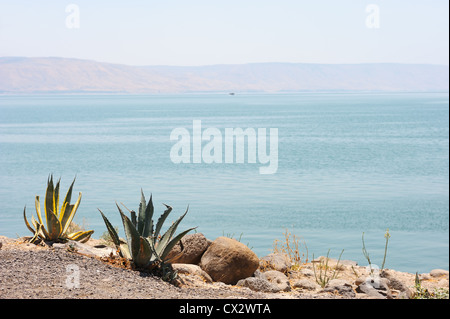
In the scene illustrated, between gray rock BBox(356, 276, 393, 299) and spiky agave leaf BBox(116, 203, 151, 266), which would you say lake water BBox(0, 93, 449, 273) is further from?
spiky agave leaf BBox(116, 203, 151, 266)

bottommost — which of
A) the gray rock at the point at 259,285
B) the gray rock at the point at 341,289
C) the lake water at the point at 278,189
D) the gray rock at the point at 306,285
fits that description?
the lake water at the point at 278,189

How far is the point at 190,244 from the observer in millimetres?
8336

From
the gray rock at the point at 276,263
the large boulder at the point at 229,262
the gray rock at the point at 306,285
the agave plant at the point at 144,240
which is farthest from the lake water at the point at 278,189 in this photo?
the agave plant at the point at 144,240

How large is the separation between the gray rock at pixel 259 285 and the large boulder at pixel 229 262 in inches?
9.5

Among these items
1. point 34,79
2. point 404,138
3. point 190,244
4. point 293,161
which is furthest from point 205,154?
point 34,79

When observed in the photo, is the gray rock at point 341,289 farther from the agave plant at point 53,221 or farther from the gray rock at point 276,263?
the agave plant at point 53,221

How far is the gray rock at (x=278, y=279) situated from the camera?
25.9 ft

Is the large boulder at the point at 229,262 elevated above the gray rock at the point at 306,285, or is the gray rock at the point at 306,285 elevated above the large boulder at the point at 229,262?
the large boulder at the point at 229,262

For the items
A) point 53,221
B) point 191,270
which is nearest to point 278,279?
point 191,270

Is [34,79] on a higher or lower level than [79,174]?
higher

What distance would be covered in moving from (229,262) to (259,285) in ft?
1.81
